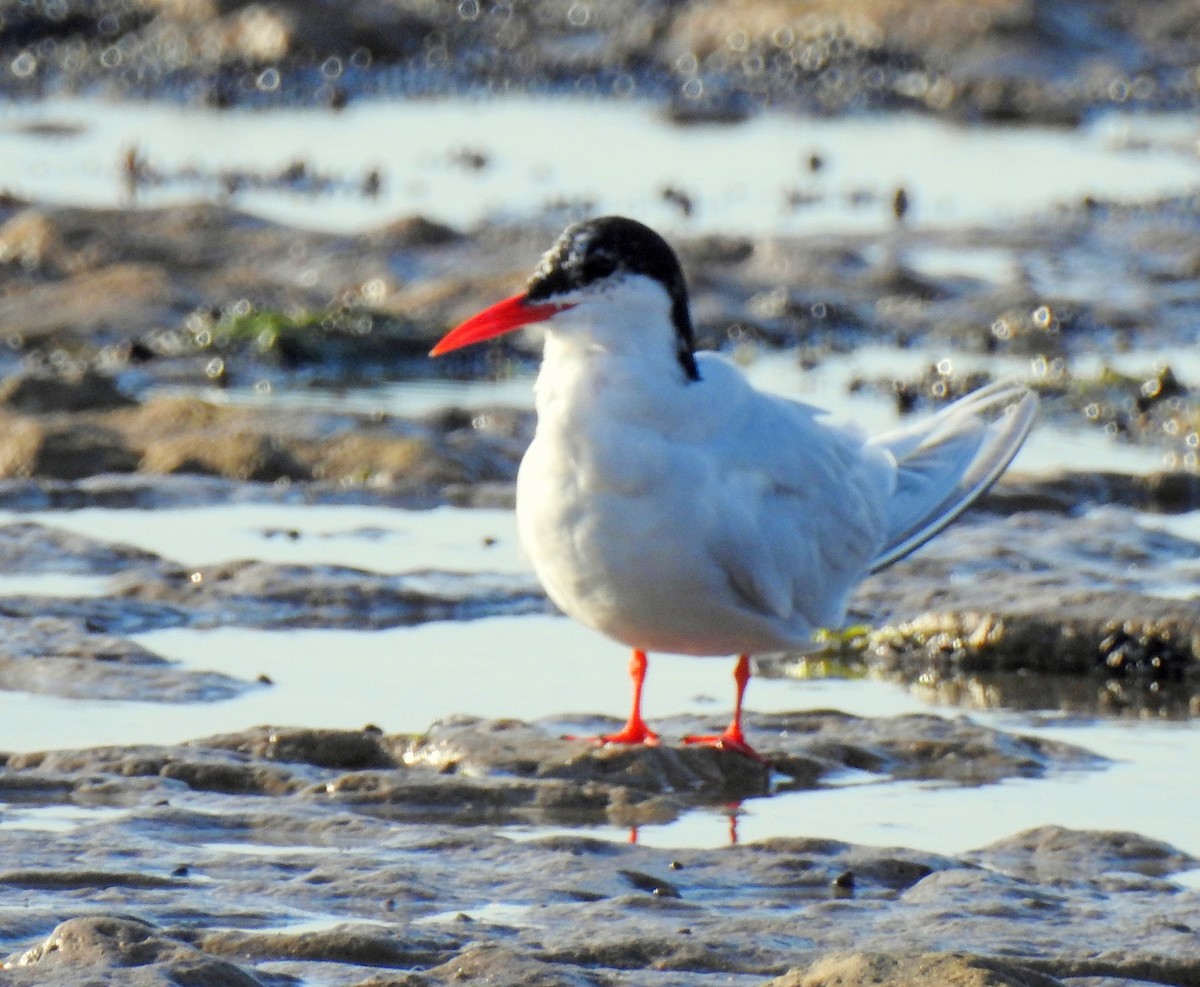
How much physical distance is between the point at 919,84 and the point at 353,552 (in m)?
12.1

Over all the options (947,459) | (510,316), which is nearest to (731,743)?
(510,316)

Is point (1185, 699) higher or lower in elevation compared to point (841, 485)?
lower

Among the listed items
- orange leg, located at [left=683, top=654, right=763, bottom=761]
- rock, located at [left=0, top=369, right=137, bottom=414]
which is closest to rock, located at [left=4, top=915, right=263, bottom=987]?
orange leg, located at [left=683, top=654, right=763, bottom=761]

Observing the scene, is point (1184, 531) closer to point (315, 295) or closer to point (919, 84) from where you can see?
point (315, 295)

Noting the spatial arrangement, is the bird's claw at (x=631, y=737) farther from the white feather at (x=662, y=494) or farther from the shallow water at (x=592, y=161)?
the shallow water at (x=592, y=161)

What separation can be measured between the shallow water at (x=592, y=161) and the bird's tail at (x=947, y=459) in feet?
19.7

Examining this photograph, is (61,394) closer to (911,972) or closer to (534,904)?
(534,904)

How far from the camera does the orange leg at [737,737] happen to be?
484 centimetres

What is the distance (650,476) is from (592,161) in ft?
33.3

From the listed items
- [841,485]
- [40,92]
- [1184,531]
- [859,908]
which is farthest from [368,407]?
[40,92]

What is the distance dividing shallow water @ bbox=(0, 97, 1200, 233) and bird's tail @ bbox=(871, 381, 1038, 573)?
6014 mm

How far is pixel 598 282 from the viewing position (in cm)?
460

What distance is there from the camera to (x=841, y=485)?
5199 millimetres

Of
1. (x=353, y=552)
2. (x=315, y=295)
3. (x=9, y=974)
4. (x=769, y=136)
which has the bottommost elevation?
(x=9, y=974)
